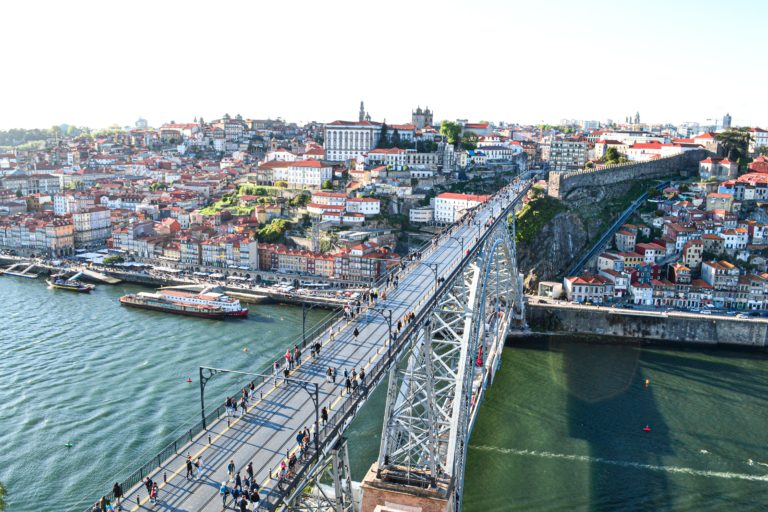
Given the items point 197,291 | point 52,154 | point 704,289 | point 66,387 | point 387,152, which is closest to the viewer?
point 66,387

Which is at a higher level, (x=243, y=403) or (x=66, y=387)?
(x=243, y=403)

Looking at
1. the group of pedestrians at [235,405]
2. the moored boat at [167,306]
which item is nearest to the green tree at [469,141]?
the moored boat at [167,306]

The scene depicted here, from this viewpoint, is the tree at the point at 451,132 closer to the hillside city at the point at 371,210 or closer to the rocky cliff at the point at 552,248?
the hillside city at the point at 371,210

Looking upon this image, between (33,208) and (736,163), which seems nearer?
(736,163)

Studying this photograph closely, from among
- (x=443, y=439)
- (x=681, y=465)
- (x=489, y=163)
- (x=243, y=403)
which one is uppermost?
(x=489, y=163)

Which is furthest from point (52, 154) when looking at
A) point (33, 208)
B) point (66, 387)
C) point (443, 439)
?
point (443, 439)

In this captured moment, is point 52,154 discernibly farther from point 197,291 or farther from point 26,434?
point 26,434

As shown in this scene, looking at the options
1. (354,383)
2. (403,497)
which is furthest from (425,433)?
(354,383)
